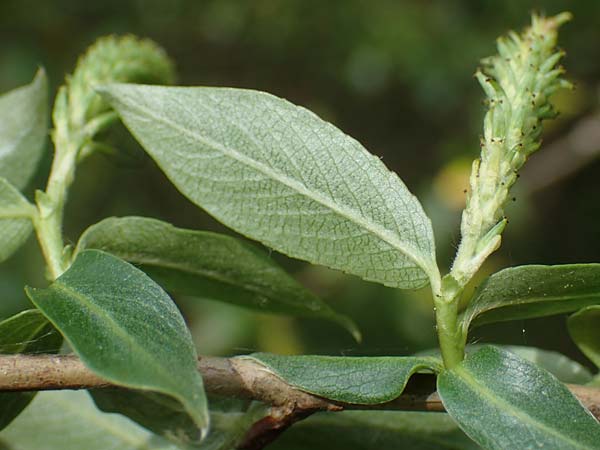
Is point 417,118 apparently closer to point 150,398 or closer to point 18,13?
point 18,13

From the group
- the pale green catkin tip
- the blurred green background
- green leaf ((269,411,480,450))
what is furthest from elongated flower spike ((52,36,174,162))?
the blurred green background

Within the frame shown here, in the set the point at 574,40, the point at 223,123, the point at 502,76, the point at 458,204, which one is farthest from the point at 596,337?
the point at 574,40

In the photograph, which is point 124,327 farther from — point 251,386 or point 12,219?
point 12,219

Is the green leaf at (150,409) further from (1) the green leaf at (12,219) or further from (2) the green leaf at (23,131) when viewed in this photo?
(2) the green leaf at (23,131)

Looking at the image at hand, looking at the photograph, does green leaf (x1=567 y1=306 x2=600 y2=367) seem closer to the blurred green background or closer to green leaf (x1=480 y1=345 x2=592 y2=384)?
green leaf (x1=480 y1=345 x2=592 y2=384)

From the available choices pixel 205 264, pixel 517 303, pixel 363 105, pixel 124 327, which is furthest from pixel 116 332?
pixel 363 105

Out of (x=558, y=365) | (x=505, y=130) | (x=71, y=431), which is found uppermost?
(x=505, y=130)
